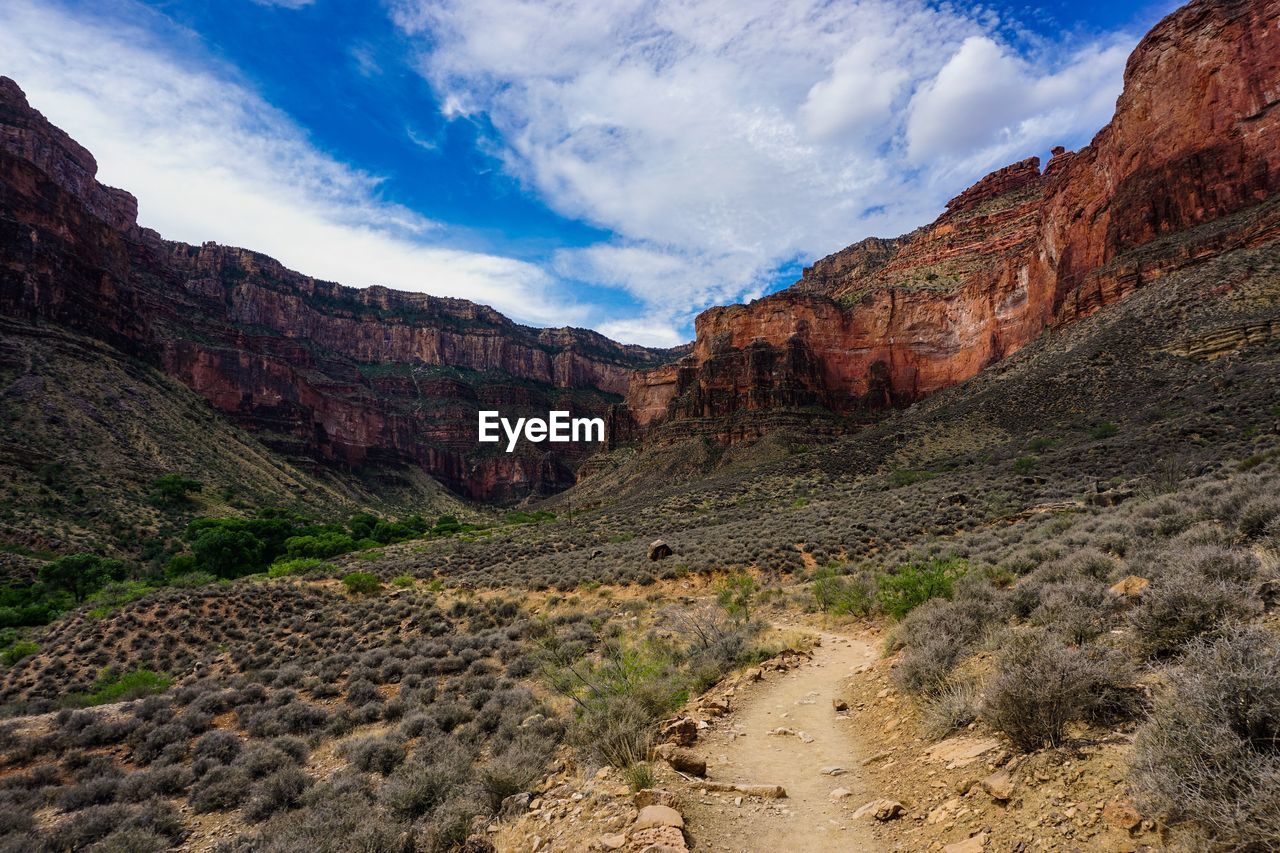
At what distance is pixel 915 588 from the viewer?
10.6 metres

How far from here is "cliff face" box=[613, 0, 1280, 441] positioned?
4184 centimetres

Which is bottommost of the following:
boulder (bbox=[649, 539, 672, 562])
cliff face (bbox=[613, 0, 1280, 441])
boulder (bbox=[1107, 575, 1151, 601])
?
boulder (bbox=[649, 539, 672, 562])

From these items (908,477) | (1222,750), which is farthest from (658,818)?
(908,477)

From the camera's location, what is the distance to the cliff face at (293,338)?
68188 millimetres

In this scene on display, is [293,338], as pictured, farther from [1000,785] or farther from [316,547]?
[1000,785]

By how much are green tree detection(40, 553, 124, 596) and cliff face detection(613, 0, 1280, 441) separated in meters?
58.4

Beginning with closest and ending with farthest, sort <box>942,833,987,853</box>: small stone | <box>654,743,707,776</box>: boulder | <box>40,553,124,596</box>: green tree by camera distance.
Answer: <box>942,833,987,853</box>: small stone, <box>654,743,707,776</box>: boulder, <box>40,553,124,596</box>: green tree

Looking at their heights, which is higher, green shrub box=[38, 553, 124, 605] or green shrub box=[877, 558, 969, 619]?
green shrub box=[877, 558, 969, 619]

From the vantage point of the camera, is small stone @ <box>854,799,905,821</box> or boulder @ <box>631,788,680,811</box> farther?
boulder @ <box>631,788,680,811</box>

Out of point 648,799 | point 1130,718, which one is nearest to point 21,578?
point 648,799

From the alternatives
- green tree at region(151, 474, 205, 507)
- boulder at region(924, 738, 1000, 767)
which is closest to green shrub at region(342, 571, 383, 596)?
boulder at region(924, 738, 1000, 767)

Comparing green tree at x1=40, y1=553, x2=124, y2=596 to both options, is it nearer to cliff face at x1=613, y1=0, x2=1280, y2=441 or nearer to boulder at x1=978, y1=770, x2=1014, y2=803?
boulder at x1=978, y1=770, x2=1014, y2=803

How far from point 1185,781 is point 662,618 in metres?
12.6

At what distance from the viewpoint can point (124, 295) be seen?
74.1 m
